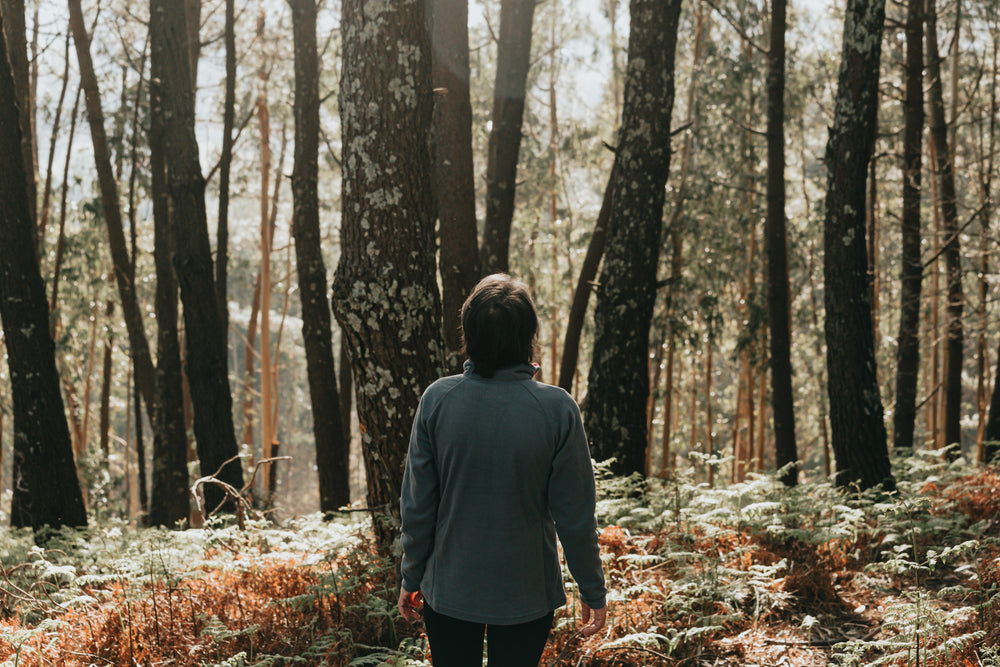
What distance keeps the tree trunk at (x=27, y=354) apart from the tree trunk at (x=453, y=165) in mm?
3362

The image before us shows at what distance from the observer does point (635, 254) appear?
625cm

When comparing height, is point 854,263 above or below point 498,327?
above

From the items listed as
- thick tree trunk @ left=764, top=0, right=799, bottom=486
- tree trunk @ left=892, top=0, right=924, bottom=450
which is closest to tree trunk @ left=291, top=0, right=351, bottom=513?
thick tree trunk @ left=764, top=0, right=799, bottom=486

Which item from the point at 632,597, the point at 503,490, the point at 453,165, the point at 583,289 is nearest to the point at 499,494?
the point at 503,490

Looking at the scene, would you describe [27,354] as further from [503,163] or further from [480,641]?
[480,641]

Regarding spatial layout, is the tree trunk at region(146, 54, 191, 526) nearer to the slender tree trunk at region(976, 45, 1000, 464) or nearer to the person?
the person

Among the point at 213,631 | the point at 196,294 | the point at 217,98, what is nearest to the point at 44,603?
the point at 213,631

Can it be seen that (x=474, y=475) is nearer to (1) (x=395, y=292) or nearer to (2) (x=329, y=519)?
(1) (x=395, y=292)

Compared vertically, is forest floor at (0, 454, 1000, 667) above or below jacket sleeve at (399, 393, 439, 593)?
below

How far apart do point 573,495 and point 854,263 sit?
197 inches

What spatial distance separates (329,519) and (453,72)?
4.15 m

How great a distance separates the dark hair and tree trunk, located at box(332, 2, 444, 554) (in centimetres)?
178

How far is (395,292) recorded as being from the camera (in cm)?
409

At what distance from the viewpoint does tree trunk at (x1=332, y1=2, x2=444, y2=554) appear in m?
4.08
